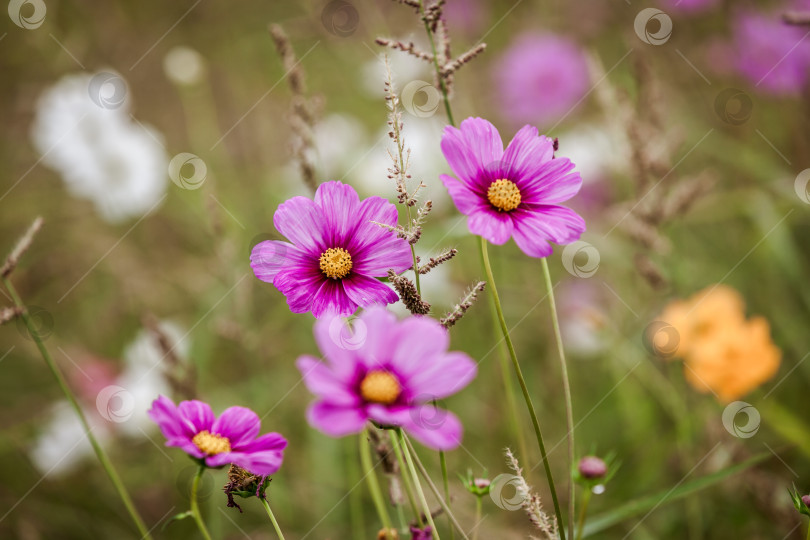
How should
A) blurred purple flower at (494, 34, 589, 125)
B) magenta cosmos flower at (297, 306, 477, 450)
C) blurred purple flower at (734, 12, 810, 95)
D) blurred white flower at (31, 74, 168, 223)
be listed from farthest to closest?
blurred purple flower at (494, 34, 589, 125) → blurred white flower at (31, 74, 168, 223) → blurred purple flower at (734, 12, 810, 95) → magenta cosmos flower at (297, 306, 477, 450)

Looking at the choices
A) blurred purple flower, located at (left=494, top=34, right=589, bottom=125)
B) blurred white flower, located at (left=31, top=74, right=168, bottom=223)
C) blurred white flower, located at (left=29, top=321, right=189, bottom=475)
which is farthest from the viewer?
blurred purple flower, located at (left=494, top=34, right=589, bottom=125)

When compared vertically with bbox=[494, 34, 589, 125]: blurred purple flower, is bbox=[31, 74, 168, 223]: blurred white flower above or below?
below

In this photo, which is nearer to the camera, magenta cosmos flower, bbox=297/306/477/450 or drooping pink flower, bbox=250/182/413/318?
magenta cosmos flower, bbox=297/306/477/450

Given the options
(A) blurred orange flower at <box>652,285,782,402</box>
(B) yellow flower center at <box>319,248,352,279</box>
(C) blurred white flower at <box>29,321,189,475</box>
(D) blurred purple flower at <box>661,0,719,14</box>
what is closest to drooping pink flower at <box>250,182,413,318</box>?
(B) yellow flower center at <box>319,248,352,279</box>

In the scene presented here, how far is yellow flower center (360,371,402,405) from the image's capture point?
38 centimetres

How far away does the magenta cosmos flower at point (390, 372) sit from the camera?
14.2 inches

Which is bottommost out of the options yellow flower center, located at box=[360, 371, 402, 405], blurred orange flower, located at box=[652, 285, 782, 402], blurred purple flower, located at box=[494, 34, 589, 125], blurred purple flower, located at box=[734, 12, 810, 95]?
yellow flower center, located at box=[360, 371, 402, 405]

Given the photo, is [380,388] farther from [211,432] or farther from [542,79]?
[542,79]

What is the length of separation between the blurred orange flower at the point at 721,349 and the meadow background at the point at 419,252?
72mm

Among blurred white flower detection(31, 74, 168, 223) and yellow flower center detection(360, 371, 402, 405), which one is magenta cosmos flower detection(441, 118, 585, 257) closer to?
yellow flower center detection(360, 371, 402, 405)

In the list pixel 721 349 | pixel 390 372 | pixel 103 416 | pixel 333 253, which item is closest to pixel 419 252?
pixel 721 349

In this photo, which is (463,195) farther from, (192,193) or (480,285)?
(192,193)

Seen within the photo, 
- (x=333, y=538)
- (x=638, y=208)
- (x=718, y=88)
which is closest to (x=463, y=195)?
(x=638, y=208)

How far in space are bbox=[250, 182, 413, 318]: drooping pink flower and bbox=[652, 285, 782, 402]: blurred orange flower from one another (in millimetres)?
710
